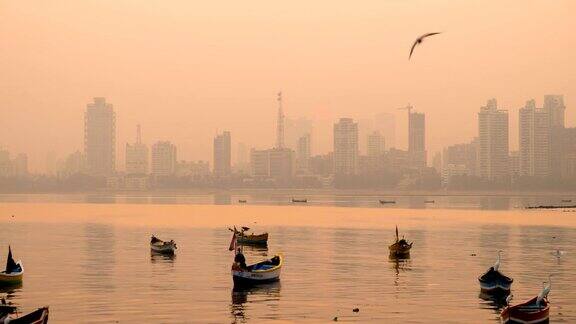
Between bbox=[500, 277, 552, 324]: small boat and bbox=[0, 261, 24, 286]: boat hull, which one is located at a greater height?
bbox=[0, 261, 24, 286]: boat hull

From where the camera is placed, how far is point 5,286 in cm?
5681

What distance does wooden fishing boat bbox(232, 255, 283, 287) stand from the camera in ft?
188

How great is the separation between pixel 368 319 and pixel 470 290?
44.1ft

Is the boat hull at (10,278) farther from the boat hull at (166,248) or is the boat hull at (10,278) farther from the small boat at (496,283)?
the small boat at (496,283)

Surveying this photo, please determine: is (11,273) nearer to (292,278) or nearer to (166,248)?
(292,278)

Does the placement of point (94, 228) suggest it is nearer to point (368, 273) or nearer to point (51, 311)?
point (368, 273)

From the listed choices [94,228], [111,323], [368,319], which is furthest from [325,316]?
[94,228]

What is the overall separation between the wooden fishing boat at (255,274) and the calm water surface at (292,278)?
83 centimetres

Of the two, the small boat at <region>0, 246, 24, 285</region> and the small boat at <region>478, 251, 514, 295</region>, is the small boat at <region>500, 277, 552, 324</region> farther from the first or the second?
the small boat at <region>0, 246, 24, 285</region>

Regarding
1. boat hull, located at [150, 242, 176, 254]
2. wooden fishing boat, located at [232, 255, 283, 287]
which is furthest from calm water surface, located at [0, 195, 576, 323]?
boat hull, located at [150, 242, 176, 254]

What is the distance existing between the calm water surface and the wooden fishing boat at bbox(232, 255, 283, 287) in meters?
0.83

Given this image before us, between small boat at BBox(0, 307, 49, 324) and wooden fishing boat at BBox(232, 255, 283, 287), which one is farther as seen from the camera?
wooden fishing boat at BBox(232, 255, 283, 287)

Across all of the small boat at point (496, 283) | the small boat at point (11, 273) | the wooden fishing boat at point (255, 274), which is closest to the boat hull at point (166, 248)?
the wooden fishing boat at point (255, 274)

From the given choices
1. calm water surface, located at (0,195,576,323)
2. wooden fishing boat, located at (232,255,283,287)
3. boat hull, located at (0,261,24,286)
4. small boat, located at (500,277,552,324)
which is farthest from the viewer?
wooden fishing boat, located at (232,255,283,287)
